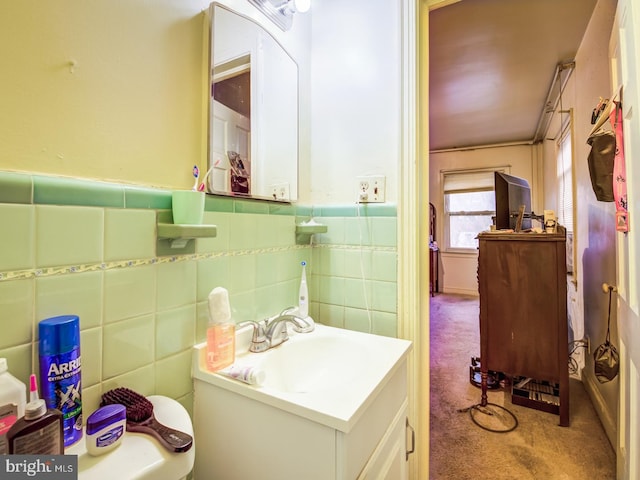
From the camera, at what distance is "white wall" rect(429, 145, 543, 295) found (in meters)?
4.55

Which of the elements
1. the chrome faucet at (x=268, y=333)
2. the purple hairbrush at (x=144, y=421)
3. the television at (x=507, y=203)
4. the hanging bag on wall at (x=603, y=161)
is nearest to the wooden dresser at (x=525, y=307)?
the television at (x=507, y=203)

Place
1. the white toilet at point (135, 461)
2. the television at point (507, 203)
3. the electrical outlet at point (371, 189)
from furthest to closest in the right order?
1. the television at point (507, 203)
2. the electrical outlet at point (371, 189)
3. the white toilet at point (135, 461)

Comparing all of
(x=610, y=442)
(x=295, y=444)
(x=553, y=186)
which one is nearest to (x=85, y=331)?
(x=295, y=444)

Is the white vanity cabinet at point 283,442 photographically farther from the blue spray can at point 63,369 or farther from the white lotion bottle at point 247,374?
the blue spray can at point 63,369

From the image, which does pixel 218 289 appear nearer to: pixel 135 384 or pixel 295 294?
pixel 135 384

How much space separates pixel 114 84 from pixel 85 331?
1.76 ft

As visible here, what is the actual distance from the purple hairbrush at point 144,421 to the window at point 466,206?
514 cm

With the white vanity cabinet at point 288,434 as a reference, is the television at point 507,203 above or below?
above

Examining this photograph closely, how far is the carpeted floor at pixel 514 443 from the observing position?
1.43 meters

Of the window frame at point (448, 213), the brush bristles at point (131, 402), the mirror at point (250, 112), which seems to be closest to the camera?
the brush bristles at point (131, 402)

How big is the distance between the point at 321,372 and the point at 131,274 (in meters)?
0.64

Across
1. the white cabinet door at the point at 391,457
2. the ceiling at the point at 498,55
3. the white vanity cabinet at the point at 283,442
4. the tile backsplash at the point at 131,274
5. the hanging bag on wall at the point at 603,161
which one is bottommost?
the white cabinet door at the point at 391,457

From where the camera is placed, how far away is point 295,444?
653mm

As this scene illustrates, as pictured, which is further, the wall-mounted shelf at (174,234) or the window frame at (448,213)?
the window frame at (448,213)
